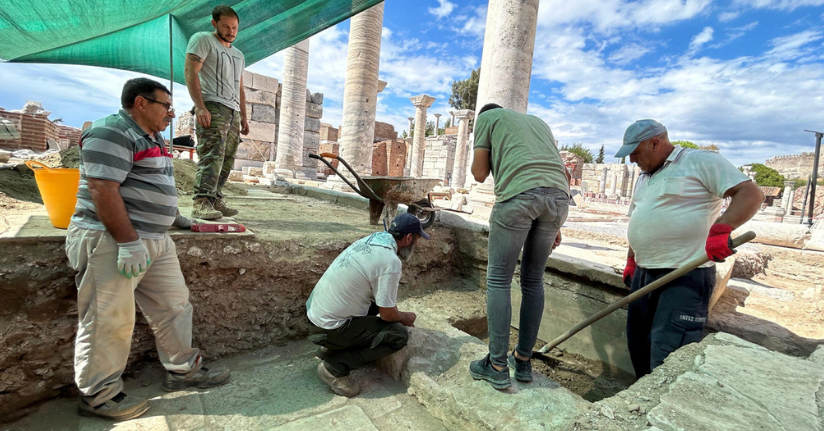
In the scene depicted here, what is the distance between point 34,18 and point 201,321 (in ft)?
9.74

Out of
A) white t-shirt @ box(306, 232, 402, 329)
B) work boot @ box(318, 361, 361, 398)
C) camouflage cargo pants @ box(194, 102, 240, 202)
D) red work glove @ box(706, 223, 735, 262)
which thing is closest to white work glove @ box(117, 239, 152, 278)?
white t-shirt @ box(306, 232, 402, 329)

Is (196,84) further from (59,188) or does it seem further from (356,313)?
(356,313)

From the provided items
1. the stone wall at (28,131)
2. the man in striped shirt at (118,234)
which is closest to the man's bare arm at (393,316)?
the man in striped shirt at (118,234)

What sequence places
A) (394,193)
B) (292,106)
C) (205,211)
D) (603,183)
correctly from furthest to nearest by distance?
1. (603,183)
2. (292,106)
3. (394,193)
4. (205,211)

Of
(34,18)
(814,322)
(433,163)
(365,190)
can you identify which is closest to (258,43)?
(34,18)

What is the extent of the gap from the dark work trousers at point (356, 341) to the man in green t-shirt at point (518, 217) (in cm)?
54

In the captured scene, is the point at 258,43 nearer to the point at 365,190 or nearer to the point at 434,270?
the point at 365,190

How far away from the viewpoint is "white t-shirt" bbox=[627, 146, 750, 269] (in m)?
1.86

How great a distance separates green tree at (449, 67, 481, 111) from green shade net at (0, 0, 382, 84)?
35.2 meters

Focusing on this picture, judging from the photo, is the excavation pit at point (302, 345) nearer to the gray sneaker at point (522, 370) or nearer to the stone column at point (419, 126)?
the gray sneaker at point (522, 370)

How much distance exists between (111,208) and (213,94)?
177cm

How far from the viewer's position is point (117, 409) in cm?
177

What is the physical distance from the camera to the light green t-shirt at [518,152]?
Result: 1859 millimetres

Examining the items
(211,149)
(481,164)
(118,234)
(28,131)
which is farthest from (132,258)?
(28,131)
